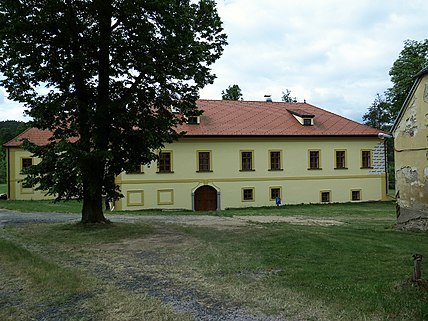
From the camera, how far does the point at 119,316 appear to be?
5199 mm

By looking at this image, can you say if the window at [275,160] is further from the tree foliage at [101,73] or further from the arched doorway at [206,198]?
the tree foliage at [101,73]

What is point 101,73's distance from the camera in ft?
45.9

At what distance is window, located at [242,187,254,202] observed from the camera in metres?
29.3

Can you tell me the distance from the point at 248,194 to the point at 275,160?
3157 mm

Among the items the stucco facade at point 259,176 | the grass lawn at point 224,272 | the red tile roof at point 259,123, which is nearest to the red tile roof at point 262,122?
the red tile roof at point 259,123

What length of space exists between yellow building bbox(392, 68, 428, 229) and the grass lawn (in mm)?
993

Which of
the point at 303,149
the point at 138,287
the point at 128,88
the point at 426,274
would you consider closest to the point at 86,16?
the point at 128,88

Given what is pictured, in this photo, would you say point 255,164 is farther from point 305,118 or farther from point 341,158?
point 341,158

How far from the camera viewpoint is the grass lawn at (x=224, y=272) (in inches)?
212

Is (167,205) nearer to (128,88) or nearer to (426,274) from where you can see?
(128,88)

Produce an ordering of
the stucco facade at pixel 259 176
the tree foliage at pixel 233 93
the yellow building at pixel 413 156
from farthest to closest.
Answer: the tree foliage at pixel 233 93, the stucco facade at pixel 259 176, the yellow building at pixel 413 156

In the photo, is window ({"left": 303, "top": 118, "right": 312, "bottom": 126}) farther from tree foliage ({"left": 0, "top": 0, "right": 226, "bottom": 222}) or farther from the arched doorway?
tree foliage ({"left": 0, "top": 0, "right": 226, "bottom": 222})

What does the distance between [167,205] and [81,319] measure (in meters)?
22.8

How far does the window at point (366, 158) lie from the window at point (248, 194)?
9119 mm
